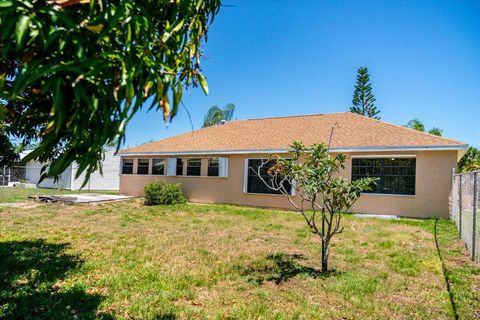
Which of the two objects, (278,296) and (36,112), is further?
(278,296)

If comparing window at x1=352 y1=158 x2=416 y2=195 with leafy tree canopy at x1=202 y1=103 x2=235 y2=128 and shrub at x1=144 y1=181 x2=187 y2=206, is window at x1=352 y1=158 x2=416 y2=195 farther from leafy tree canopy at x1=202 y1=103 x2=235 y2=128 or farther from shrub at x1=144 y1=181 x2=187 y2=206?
leafy tree canopy at x1=202 y1=103 x2=235 y2=128

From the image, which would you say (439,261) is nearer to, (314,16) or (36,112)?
(36,112)

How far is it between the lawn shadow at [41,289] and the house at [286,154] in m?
11.5

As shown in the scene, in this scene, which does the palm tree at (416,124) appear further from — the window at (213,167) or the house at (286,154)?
the window at (213,167)

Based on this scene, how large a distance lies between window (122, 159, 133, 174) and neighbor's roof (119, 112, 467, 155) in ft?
2.91

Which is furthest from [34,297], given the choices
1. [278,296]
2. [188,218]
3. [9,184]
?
[9,184]

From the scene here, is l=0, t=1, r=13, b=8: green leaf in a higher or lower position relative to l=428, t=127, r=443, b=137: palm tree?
lower

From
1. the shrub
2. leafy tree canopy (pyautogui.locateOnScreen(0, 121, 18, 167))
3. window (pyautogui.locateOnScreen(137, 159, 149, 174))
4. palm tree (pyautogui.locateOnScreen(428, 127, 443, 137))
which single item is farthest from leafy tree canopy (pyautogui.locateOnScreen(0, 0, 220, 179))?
palm tree (pyautogui.locateOnScreen(428, 127, 443, 137))

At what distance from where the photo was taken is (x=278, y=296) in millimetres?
5094

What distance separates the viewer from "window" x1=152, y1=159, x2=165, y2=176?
74.3 feet

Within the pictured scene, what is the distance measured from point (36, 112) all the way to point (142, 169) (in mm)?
22449

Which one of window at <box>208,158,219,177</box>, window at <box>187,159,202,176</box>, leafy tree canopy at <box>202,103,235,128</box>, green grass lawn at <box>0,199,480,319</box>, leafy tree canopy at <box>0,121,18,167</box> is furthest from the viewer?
leafy tree canopy at <box>202,103,235,128</box>

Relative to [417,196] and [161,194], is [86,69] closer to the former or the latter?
[417,196]

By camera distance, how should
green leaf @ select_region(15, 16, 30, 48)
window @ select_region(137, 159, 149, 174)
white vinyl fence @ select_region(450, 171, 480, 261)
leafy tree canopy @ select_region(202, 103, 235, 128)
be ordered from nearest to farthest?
green leaf @ select_region(15, 16, 30, 48)
white vinyl fence @ select_region(450, 171, 480, 261)
window @ select_region(137, 159, 149, 174)
leafy tree canopy @ select_region(202, 103, 235, 128)
